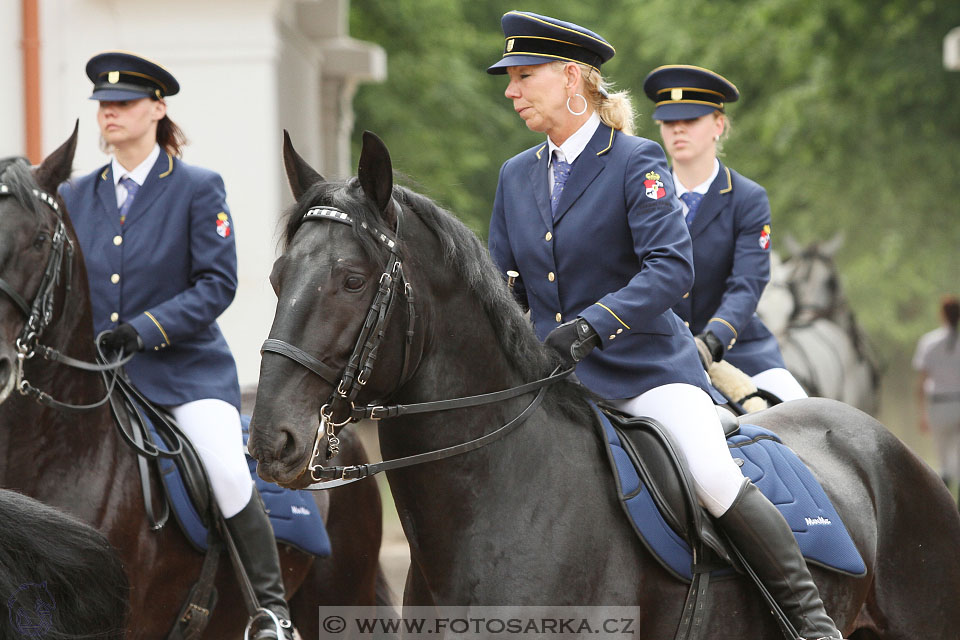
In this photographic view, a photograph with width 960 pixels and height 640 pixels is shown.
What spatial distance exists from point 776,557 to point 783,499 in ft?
1.07

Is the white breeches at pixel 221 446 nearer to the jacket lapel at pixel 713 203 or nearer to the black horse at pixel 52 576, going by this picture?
the jacket lapel at pixel 713 203

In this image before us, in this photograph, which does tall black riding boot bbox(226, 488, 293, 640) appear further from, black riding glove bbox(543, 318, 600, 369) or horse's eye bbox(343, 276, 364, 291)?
horse's eye bbox(343, 276, 364, 291)

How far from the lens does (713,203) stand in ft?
19.5

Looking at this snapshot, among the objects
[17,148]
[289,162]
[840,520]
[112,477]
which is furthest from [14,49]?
[840,520]

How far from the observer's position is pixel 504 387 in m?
3.89

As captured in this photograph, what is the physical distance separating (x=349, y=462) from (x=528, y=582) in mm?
2324

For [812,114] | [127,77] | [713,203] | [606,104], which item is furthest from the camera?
[812,114]

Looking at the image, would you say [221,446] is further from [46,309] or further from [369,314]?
[369,314]

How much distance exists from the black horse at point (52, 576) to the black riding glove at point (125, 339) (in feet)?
7.88

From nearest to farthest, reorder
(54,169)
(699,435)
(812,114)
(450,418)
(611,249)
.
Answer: (450,418) → (699,435) → (611,249) → (54,169) → (812,114)

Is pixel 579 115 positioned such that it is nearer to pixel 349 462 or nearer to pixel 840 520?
pixel 840 520

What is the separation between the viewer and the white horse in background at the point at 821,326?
41.6 ft

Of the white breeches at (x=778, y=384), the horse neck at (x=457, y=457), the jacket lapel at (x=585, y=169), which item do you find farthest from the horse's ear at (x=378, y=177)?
the white breeches at (x=778, y=384)

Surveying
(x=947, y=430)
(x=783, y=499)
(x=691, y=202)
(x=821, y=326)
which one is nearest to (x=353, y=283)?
(x=783, y=499)
